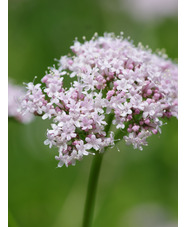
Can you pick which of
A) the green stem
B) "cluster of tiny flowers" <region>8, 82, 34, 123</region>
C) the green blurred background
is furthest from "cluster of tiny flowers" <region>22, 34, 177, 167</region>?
the green blurred background

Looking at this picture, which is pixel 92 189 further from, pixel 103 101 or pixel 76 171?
pixel 76 171

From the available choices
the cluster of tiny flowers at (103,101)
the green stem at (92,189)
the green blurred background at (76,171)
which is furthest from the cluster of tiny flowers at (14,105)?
the green stem at (92,189)

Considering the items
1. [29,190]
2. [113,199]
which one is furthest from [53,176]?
[113,199]

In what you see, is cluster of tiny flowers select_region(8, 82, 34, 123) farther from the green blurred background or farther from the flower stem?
the flower stem

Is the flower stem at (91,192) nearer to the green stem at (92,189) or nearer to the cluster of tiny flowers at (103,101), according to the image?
the green stem at (92,189)

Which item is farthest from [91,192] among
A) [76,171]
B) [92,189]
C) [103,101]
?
[76,171]

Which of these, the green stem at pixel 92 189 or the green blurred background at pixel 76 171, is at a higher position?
the green blurred background at pixel 76 171
